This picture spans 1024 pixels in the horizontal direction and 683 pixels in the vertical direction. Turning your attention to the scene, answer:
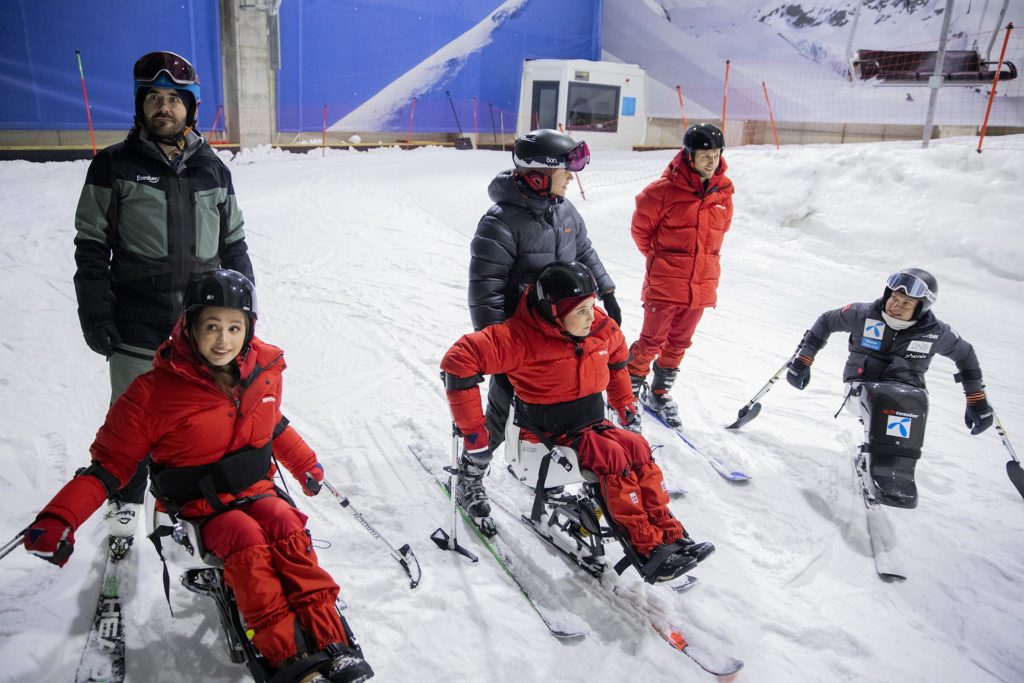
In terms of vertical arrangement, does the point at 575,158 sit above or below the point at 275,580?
above

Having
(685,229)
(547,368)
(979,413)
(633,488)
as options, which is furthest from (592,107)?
(633,488)

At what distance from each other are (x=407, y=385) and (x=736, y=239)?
5849 millimetres

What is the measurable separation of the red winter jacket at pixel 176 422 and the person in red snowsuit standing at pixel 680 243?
8.57ft

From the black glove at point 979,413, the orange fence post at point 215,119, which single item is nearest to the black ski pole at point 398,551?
the black glove at point 979,413

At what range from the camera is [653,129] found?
62.5 feet

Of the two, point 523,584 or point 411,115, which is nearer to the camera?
point 523,584

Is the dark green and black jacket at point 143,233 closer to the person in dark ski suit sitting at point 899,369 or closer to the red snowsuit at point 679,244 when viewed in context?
the red snowsuit at point 679,244

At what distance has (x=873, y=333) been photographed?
149 inches

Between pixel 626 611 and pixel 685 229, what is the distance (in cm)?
244

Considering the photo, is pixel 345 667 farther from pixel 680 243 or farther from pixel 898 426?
pixel 680 243

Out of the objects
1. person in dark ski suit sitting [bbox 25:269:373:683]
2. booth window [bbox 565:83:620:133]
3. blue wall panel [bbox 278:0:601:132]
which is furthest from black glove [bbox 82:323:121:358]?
booth window [bbox 565:83:620:133]

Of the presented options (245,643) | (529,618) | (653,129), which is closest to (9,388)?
(245,643)

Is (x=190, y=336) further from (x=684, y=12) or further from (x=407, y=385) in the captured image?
(x=684, y=12)

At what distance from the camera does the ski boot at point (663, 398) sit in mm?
4531
